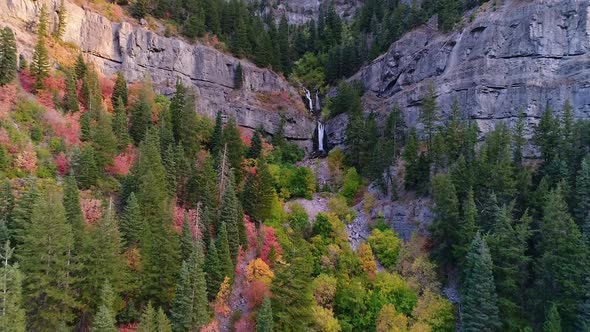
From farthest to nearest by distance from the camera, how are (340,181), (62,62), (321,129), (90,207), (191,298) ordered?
(321,129)
(340,181)
(62,62)
(90,207)
(191,298)

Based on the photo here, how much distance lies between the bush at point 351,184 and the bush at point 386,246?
1154 cm

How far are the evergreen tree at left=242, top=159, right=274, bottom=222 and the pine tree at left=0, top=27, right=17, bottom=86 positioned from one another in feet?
96.4

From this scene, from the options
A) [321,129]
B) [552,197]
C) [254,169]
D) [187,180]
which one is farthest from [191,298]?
[321,129]

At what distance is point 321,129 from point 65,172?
49.8 metres

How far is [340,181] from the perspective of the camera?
229ft

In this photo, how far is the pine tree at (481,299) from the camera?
40.9m

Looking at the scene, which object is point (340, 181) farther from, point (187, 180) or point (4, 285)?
point (4, 285)

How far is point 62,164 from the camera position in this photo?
1925 inches

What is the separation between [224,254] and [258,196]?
44.0 ft

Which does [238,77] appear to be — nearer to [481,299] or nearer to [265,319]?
[265,319]

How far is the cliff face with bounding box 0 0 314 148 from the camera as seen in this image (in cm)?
6800

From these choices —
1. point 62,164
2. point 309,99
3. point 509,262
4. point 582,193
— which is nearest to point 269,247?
point 62,164

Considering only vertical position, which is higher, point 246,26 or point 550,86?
point 246,26

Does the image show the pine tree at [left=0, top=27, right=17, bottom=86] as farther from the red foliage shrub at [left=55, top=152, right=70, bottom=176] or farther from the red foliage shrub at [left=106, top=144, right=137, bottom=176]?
the red foliage shrub at [left=106, top=144, right=137, bottom=176]
